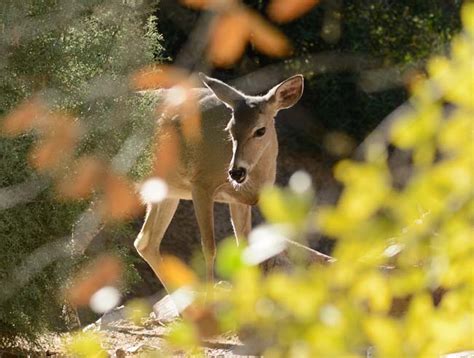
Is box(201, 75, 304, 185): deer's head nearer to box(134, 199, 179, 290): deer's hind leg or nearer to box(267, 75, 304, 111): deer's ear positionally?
box(267, 75, 304, 111): deer's ear

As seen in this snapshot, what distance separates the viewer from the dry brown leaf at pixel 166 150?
10195mm

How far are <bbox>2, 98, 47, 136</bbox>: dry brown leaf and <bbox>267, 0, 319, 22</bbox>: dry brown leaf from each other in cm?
851

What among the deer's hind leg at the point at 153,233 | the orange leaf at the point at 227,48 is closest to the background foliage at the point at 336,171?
the orange leaf at the point at 227,48

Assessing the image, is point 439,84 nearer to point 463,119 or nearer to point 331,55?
point 463,119

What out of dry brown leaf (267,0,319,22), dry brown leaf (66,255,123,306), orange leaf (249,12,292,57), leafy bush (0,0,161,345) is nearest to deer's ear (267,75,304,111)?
leafy bush (0,0,161,345)

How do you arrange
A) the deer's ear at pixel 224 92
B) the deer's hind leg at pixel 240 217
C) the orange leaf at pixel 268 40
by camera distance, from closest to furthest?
the deer's ear at pixel 224 92 → the deer's hind leg at pixel 240 217 → the orange leaf at pixel 268 40

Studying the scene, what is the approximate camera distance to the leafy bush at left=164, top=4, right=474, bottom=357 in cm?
174

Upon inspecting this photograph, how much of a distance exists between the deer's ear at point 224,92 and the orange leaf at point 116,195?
924 mm

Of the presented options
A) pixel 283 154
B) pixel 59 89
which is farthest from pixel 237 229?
pixel 283 154

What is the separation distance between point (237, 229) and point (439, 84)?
8.38 meters

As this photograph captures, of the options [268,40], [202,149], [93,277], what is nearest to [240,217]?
[202,149]

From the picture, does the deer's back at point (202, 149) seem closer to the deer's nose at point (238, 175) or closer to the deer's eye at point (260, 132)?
the deer's eye at point (260, 132)

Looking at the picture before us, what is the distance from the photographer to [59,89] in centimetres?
866

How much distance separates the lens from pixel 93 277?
9.92 meters
